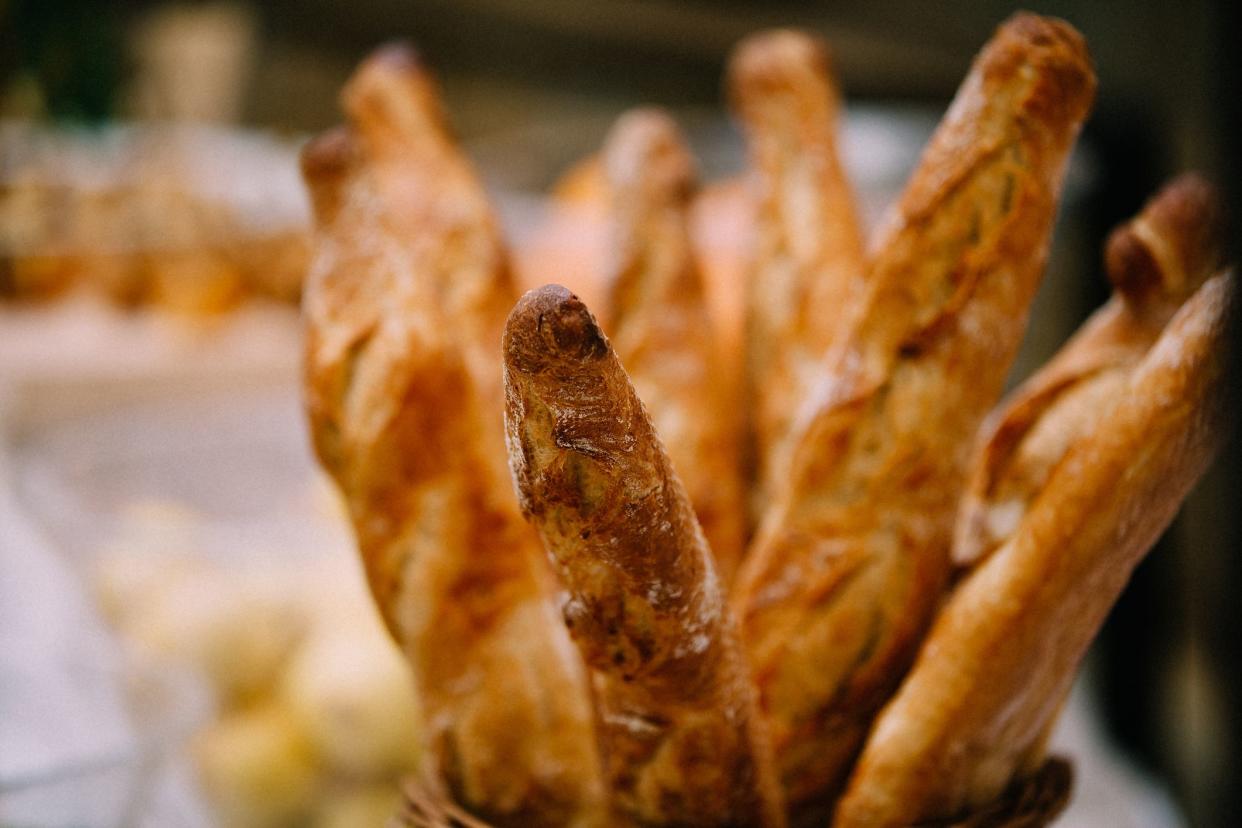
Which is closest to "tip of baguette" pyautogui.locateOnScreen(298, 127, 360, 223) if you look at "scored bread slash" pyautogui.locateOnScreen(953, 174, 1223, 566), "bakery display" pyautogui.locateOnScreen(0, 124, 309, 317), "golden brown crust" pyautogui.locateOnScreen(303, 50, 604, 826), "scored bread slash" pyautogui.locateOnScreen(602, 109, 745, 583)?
"golden brown crust" pyautogui.locateOnScreen(303, 50, 604, 826)

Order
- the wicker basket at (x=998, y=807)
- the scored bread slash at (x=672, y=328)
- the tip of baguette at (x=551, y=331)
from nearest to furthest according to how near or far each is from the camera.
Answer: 1. the tip of baguette at (x=551, y=331)
2. the wicker basket at (x=998, y=807)
3. the scored bread slash at (x=672, y=328)

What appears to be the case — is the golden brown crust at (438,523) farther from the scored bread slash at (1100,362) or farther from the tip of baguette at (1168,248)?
the tip of baguette at (1168,248)

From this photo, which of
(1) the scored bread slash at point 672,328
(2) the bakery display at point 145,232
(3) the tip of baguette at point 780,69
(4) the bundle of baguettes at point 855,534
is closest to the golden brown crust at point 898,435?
(4) the bundle of baguettes at point 855,534

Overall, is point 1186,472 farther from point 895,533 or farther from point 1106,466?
point 895,533

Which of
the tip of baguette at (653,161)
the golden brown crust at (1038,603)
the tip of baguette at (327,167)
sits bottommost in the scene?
the golden brown crust at (1038,603)

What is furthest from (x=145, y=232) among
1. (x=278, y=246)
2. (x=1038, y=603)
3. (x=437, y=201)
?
(x=1038, y=603)

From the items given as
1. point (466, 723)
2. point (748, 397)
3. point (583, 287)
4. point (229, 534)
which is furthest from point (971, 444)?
point (229, 534)

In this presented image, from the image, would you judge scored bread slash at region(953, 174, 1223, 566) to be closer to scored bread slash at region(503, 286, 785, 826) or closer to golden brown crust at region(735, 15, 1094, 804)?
golden brown crust at region(735, 15, 1094, 804)
